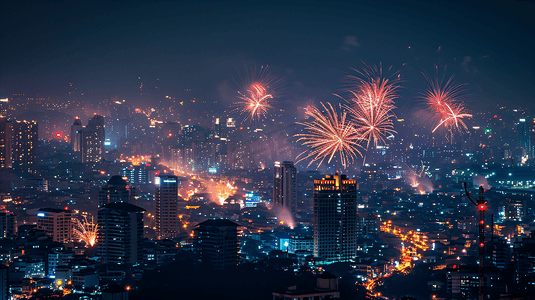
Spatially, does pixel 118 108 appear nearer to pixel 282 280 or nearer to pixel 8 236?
pixel 8 236

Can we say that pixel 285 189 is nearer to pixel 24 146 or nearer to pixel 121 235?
pixel 121 235

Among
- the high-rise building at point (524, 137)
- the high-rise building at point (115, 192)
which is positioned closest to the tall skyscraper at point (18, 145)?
the high-rise building at point (115, 192)

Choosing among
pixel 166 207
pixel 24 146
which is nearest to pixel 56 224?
pixel 166 207

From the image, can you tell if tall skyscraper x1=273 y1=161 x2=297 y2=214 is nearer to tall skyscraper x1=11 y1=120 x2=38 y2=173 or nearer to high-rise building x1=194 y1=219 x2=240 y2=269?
high-rise building x1=194 y1=219 x2=240 y2=269

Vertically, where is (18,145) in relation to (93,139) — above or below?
below

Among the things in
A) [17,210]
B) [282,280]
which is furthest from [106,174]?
[282,280]
